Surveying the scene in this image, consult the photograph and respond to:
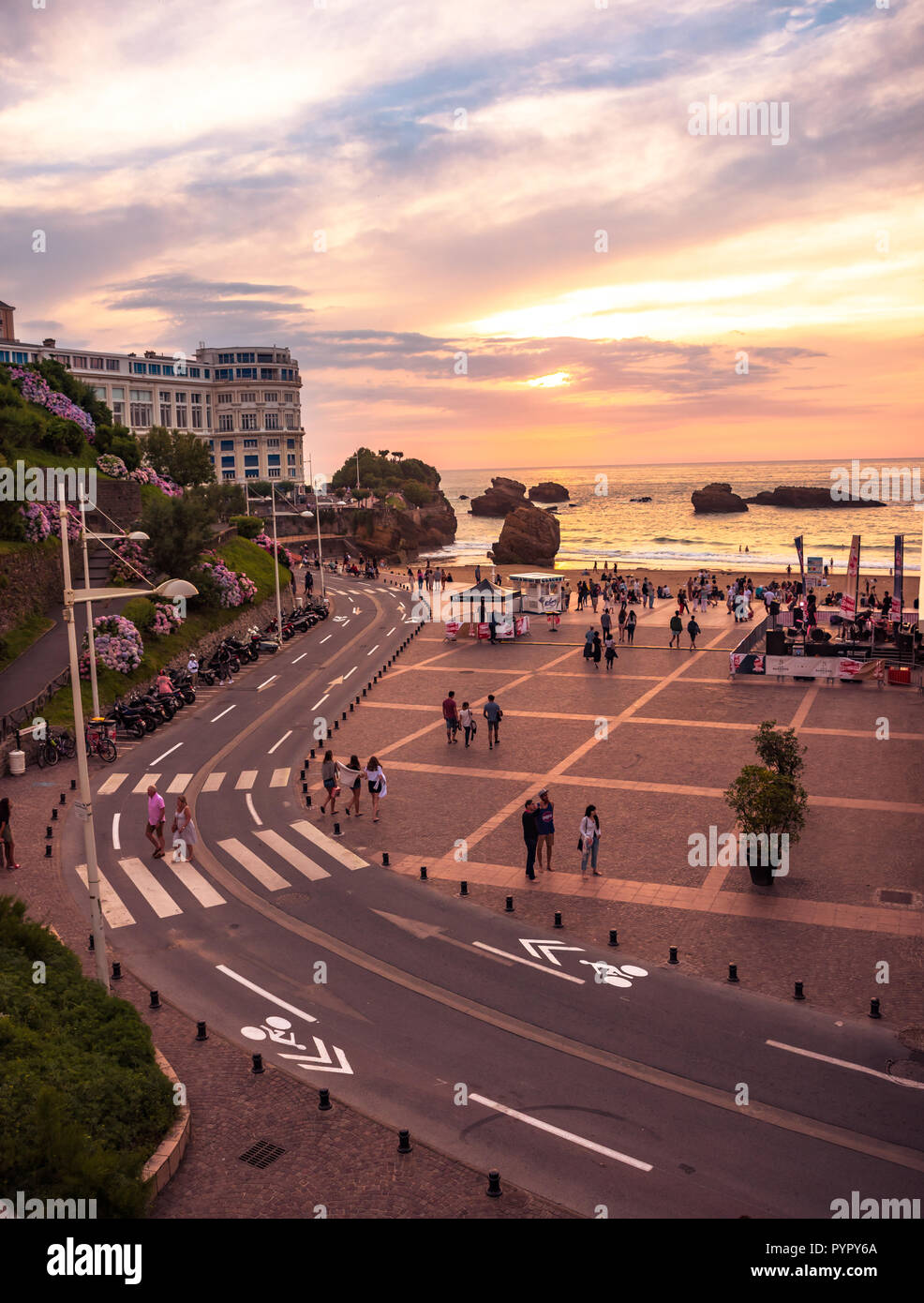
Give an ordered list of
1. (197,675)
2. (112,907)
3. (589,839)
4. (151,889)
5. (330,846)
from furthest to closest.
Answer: (197,675), (330,846), (151,889), (589,839), (112,907)

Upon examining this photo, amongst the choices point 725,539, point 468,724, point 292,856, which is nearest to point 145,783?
point 292,856

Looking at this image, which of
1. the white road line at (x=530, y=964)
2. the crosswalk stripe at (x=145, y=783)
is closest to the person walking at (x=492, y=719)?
the crosswalk stripe at (x=145, y=783)

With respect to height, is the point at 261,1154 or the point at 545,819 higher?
the point at 545,819

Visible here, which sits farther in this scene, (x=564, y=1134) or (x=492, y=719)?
(x=492, y=719)

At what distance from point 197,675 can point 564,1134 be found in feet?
103

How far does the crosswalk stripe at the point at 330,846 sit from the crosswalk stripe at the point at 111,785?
6.26 meters

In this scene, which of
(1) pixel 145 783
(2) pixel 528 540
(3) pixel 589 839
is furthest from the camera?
(2) pixel 528 540

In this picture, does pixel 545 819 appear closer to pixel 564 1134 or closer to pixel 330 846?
pixel 330 846

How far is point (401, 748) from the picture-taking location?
2952 centimetres

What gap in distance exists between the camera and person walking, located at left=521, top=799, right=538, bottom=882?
62.0 feet

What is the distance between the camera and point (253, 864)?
20484 millimetres
